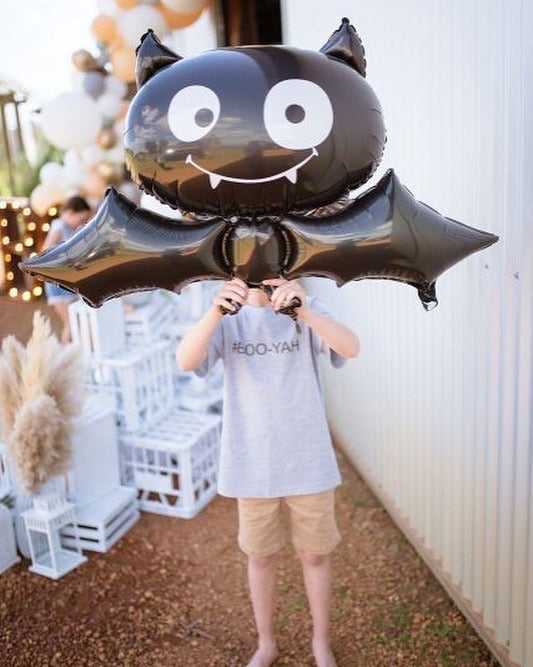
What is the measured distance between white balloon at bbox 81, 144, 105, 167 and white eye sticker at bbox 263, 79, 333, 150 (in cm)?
429

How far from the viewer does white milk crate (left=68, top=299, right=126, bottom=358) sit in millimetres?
3115

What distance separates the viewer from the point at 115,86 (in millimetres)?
5133

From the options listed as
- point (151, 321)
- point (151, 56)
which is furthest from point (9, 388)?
point (151, 56)

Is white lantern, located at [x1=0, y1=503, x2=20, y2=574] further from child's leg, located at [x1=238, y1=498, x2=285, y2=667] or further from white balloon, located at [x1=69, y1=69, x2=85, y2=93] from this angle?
white balloon, located at [x1=69, y1=69, x2=85, y2=93]

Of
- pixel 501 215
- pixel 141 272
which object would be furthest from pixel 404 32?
pixel 141 272

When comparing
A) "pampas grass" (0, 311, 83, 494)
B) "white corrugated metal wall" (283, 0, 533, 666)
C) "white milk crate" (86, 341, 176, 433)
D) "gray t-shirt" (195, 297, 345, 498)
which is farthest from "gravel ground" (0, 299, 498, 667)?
"gray t-shirt" (195, 297, 345, 498)

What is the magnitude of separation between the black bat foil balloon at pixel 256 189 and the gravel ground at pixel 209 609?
1.24 m

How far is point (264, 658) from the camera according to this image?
2.01m

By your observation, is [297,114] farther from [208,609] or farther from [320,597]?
[208,609]

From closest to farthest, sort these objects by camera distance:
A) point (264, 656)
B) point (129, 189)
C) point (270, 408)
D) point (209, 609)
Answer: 1. point (270, 408)
2. point (264, 656)
3. point (209, 609)
4. point (129, 189)

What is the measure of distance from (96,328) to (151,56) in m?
1.86

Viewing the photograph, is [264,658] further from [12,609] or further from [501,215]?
[501,215]

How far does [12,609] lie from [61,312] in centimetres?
331

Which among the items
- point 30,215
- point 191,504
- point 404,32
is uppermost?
point 404,32
